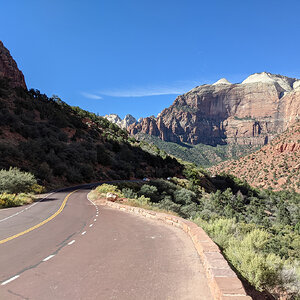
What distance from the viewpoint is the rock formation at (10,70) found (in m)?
64.8

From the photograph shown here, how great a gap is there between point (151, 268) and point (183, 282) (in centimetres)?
97

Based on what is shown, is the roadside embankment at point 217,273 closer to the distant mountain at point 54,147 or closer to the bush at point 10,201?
the bush at point 10,201

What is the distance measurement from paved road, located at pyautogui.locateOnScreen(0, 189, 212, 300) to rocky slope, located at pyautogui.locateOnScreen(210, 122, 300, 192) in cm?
8946

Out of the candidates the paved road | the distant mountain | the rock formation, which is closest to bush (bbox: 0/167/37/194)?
the distant mountain

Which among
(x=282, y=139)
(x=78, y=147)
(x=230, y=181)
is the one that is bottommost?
(x=230, y=181)

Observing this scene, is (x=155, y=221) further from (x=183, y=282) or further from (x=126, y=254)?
(x=183, y=282)

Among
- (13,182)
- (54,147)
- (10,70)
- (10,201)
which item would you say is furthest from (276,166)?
(10,70)

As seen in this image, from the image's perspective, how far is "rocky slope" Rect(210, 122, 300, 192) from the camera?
3424 inches

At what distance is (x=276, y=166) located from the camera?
316 feet

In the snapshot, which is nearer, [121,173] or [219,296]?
[219,296]

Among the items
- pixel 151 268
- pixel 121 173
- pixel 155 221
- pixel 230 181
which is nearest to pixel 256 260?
pixel 151 268

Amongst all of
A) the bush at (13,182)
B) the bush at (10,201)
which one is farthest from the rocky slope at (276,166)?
the bush at (10,201)

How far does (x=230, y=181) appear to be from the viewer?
3071 inches

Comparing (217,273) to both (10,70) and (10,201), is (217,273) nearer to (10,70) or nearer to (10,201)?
(10,201)
